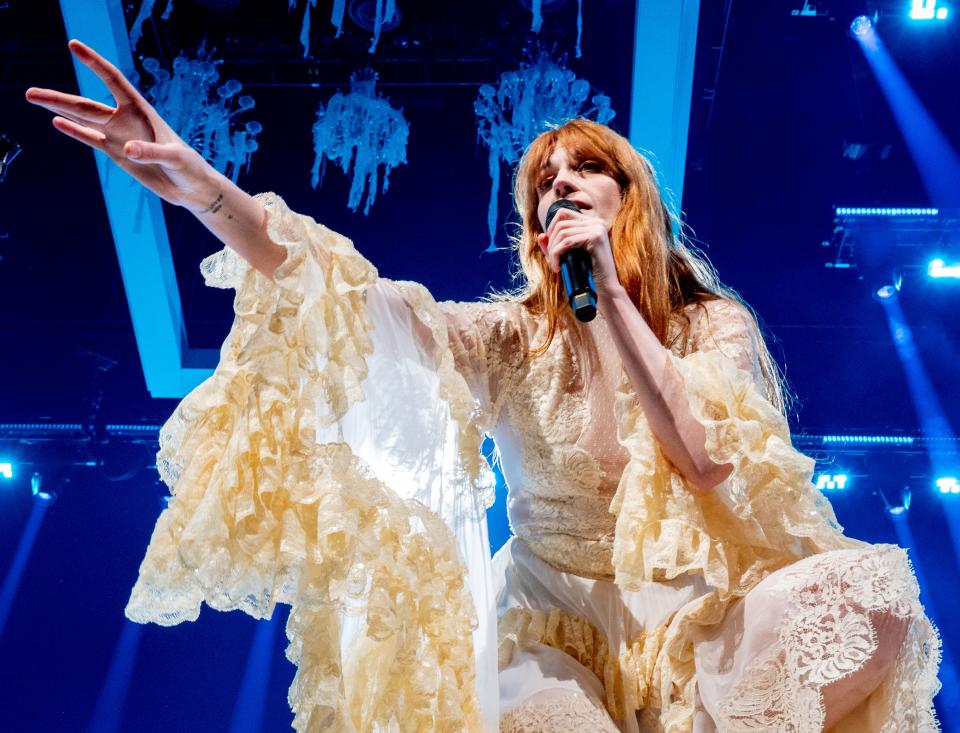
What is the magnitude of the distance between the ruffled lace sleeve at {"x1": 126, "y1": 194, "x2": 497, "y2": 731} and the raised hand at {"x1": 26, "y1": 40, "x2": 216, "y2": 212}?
0.09m

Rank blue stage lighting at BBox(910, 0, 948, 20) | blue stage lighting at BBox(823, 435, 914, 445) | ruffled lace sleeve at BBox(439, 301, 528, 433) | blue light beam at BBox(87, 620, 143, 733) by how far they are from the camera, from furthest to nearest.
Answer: blue stage lighting at BBox(823, 435, 914, 445)
blue light beam at BBox(87, 620, 143, 733)
blue stage lighting at BBox(910, 0, 948, 20)
ruffled lace sleeve at BBox(439, 301, 528, 433)

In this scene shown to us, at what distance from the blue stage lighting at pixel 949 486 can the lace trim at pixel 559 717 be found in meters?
1.89

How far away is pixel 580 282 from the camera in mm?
1137

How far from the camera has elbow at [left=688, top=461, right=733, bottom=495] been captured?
1164 millimetres

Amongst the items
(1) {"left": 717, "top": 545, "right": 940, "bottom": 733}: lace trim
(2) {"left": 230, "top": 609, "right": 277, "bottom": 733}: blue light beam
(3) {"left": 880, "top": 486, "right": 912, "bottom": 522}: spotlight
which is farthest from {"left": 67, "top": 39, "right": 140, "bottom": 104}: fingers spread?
(3) {"left": 880, "top": 486, "right": 912, "bottom": 522}: spotlight

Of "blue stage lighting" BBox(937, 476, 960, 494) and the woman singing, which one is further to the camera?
"blue stage lighting" BBox(937, 476, 960, 494)

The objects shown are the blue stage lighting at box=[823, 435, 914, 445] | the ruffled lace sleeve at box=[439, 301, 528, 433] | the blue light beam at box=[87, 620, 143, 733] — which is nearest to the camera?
the ruffled lace sleeve at box=[439, 301, 528, 433]

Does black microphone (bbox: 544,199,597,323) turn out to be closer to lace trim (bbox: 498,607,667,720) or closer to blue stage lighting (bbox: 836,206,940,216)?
lace trim (bbox: 498,607,667,720)

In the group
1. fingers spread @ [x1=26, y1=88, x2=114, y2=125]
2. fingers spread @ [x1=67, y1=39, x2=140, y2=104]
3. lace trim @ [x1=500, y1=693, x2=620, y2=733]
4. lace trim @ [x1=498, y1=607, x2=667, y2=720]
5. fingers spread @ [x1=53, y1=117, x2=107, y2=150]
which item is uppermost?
fingers spread @ [x1=67, y1=39, x2=140, y2=104]

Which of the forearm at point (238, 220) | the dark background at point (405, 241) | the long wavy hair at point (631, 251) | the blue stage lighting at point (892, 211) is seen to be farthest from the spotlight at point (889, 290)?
the forearm at point (238, 220)

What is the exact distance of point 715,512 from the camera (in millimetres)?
1187

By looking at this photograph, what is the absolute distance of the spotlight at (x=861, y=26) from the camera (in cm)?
240

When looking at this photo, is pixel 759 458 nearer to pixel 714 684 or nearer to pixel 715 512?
pixel 715 512

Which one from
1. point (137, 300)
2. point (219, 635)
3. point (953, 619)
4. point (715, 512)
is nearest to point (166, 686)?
point (219, 635)
